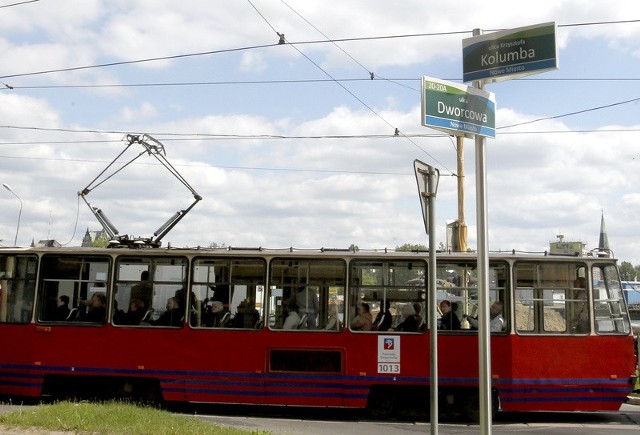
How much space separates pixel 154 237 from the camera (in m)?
14.1

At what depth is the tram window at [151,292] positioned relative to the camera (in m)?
13.5

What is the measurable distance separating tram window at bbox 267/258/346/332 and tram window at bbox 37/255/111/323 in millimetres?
3109

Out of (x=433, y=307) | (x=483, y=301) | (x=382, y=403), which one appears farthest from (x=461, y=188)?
(x=483, y=301)

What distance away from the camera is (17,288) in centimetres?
1395

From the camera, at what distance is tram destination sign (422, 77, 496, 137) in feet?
22.0

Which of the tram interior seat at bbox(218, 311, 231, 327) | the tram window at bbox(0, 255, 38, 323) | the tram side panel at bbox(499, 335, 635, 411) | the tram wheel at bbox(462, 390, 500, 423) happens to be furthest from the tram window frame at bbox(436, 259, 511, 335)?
the tram window at bbox(0, 255, 38, 323)

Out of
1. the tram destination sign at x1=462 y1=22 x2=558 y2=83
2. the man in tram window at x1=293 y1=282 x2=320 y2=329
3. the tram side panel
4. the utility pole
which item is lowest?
the tram side panel

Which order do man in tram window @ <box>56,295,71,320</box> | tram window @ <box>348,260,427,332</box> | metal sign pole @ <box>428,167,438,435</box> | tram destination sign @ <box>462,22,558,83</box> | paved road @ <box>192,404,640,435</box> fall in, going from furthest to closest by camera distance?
man in tram window @ <box>56,295,71,320</box> < tram window @ <box>348,260,427,332</box> < paved road @ <box>192,404,640,435</box> < metal sign pole @ <box>428,167,438,435</box> < tram destination sign @ <box>462,22,558,83</box>

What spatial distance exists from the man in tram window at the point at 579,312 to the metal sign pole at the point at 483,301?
7.05 m

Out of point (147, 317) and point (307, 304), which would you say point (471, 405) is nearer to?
point (307, 304)

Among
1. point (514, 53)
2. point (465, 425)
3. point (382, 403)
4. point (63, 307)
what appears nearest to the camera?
point (514, 53)

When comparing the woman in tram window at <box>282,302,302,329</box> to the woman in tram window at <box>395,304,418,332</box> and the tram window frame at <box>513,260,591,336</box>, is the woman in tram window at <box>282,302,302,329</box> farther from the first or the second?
the tram window frame at <box>513,260,591,336</box>

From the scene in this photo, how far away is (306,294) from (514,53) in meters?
7.38

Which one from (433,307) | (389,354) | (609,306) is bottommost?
(389,354)
